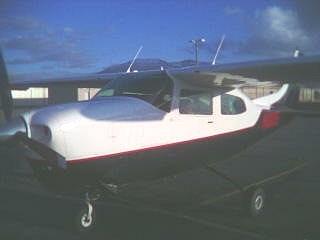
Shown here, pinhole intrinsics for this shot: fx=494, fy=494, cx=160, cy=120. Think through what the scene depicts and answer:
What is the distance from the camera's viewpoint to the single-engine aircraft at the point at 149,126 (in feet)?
19.1

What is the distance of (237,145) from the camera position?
27.3 ft

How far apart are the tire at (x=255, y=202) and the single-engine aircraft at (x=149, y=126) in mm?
32

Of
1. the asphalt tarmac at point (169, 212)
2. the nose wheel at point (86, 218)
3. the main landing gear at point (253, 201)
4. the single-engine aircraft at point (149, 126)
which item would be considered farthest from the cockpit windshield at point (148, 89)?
the main landing gear at point (253, 201)

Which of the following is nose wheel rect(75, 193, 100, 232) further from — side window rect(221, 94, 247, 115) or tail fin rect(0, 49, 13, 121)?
tail fin rect(0, 49, 13, 121)

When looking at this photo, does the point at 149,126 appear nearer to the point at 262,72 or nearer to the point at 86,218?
the point at 86,218

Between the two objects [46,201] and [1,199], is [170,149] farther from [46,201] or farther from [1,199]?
[1,199]

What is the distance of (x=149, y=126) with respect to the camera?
6504 mm

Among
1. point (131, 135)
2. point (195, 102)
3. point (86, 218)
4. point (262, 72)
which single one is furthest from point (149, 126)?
point (262, 72)

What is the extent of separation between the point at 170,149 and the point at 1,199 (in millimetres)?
3212

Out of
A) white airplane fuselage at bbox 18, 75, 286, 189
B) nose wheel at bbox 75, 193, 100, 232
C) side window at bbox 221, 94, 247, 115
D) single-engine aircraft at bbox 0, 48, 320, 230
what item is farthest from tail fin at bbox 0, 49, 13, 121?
side window at bbox 221, 94, 247, 115

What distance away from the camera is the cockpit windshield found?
6.77 metres

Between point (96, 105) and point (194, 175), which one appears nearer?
point (96, 105)

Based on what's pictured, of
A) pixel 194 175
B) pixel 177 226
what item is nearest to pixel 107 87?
pixel 177 226

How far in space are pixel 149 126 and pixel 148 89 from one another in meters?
0.62
